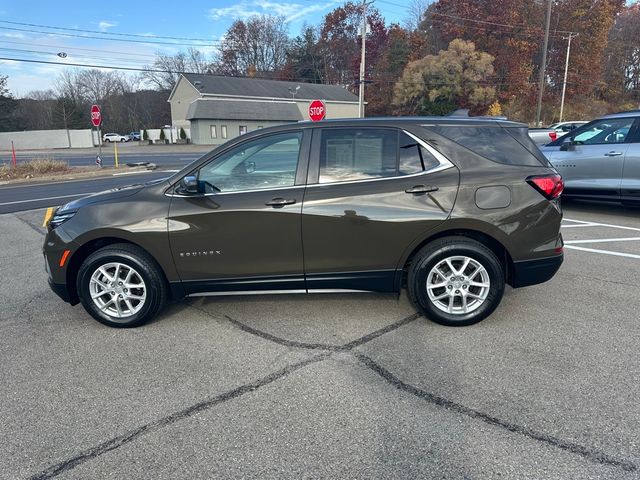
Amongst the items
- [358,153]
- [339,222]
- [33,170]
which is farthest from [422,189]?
[33,170]

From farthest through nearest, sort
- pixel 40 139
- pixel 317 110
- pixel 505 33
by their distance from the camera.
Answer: pixel 40 139 → pixel 505 33 → pixel 317 110

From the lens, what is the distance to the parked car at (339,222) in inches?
149

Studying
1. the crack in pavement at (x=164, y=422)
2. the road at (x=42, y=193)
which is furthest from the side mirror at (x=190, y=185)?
the road at (x=42, y=193)

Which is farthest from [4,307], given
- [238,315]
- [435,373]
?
[435,373]

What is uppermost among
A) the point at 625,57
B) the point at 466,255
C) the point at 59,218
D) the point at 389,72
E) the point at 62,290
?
the point at 625,57

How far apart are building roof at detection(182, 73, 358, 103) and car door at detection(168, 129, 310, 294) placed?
54.0 meters

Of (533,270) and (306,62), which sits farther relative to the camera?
(306,62)

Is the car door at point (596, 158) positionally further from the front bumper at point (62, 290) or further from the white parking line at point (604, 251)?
the front bumper at point (62, 290)

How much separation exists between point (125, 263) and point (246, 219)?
113cm

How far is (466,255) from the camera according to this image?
12.6 ft

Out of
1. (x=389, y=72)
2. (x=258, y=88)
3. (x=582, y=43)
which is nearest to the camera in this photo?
(x=582, y=43)

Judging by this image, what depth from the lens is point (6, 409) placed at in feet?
9.57

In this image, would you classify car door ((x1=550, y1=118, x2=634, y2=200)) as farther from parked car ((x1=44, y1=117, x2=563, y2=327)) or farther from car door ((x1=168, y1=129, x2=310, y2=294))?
car door ((x1=168, y1=129, x2=310, y2=294))

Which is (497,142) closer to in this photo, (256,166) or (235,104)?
(256,166)
